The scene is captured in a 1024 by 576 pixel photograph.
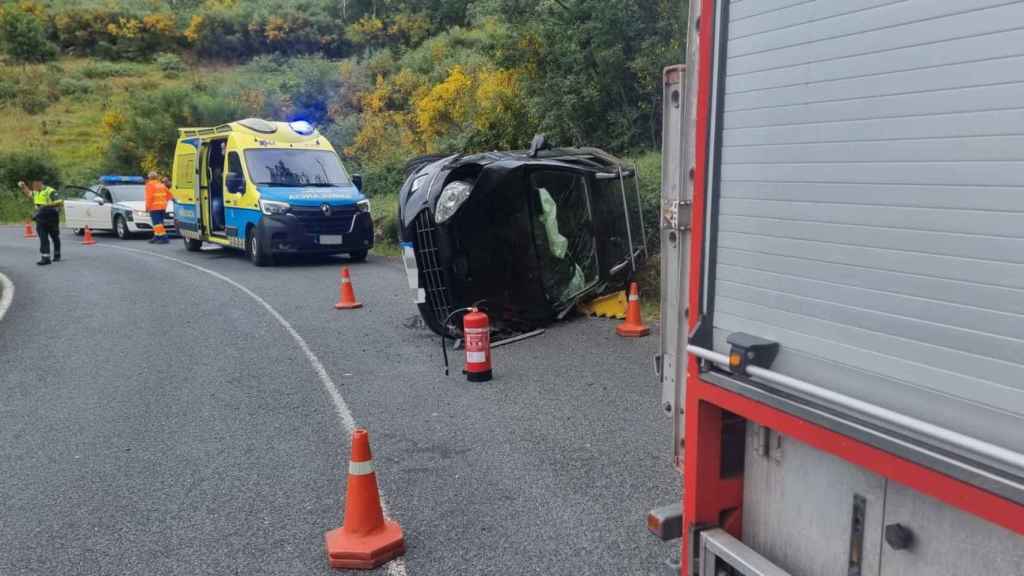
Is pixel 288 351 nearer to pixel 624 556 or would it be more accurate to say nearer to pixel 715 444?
pixel 624 556

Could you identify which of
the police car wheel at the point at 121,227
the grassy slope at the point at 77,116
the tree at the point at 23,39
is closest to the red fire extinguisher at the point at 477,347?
the police car wheel at the point at 121,227

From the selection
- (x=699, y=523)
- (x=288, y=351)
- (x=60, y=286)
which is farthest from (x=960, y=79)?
(x=60, y=286)

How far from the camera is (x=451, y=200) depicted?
7.47 meters

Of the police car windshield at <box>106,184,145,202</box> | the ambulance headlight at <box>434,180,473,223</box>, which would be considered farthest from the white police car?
the ambulance headlight at <box>434,180,473,223</box>

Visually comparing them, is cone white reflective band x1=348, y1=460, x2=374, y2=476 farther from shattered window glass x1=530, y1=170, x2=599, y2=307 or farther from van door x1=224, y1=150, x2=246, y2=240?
van door x1=224, y1=150, x2=246, y2=240

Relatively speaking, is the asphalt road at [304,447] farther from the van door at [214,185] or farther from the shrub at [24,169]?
the shrub at [24,169]

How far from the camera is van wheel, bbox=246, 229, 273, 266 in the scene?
14.4m

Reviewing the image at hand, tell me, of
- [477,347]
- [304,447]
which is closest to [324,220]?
[477,347]

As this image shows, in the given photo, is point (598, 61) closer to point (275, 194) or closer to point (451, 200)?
point (275, 194)

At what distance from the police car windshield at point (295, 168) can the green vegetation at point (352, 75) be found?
108 inches

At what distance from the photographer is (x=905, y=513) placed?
6.56ft

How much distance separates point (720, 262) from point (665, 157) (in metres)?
0.90

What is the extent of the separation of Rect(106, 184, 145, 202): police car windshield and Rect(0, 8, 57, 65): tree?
4673 cm

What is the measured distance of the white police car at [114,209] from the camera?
71.1 feet
